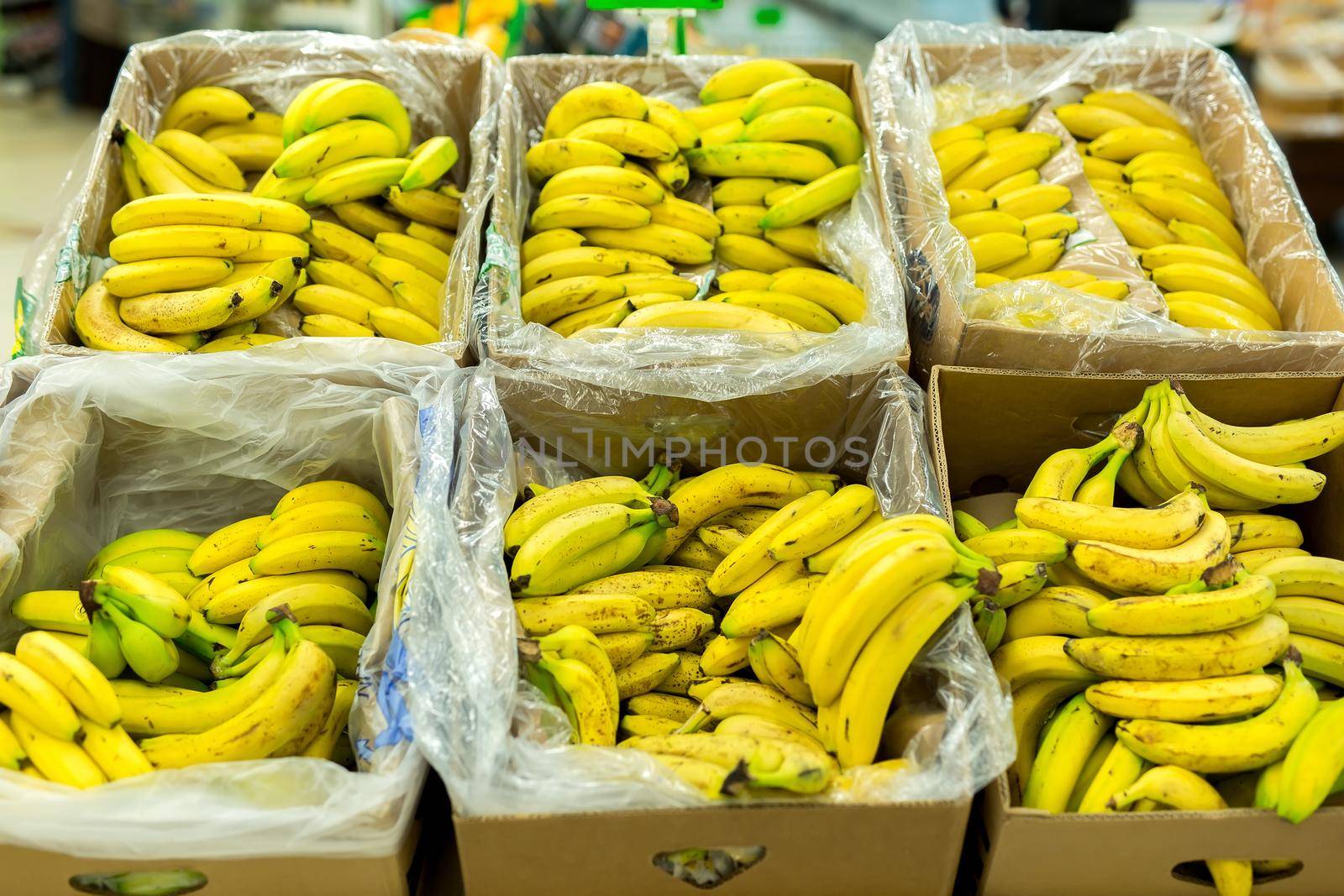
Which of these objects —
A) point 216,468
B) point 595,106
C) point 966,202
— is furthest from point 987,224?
point 216,468

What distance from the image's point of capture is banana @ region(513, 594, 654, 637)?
4.73 feet

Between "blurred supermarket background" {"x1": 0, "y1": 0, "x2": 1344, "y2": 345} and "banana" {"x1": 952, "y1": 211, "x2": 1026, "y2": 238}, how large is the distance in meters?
1.52

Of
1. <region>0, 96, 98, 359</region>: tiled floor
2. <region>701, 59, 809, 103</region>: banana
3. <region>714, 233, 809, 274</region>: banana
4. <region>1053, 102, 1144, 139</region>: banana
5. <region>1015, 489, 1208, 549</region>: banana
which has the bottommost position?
<region>0, 96, 98, 359</region>: tiled floor

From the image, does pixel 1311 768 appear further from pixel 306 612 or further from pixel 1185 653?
pixel 306 612

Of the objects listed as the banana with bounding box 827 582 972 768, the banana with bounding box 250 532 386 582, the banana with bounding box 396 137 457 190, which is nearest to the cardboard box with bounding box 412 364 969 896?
the banana with bounding box 827 582 972 768

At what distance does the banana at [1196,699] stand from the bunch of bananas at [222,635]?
3.29 ft

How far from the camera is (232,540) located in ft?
5.46

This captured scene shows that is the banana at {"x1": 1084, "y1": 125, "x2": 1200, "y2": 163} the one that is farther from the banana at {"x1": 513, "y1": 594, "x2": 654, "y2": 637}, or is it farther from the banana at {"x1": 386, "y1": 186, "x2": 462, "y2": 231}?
the banana at {"x1": 513, "y1": 594, "x2": 654, "y2": 637}

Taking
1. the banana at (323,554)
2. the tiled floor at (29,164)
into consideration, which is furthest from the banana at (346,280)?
the tiled floor at (29,164)

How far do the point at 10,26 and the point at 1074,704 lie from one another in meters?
5.55

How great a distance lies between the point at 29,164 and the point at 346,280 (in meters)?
3.19

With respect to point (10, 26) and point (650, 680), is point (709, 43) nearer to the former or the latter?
point (650, 680)

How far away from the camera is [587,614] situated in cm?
144

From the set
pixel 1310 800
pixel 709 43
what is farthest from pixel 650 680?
pixel 709 43
